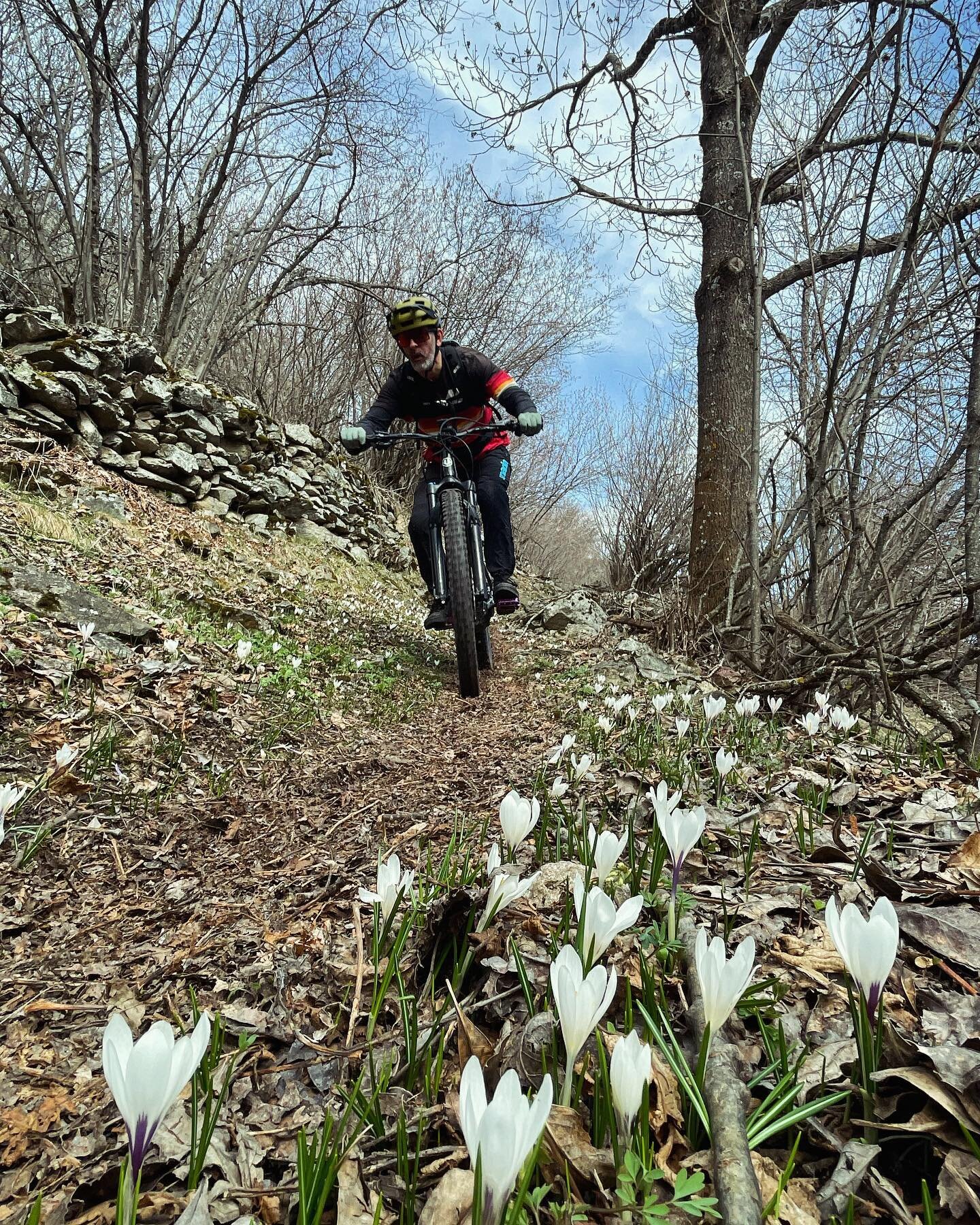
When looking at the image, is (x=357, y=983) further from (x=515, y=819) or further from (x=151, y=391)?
(x=151, y=391)

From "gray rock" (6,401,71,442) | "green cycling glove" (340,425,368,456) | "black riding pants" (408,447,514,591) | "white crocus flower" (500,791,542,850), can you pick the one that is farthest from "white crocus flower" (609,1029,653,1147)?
"gray rock" (6,401,71,442)

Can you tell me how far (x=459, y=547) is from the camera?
189 inches

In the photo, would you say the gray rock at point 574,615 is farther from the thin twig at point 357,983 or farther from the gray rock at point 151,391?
the thin twig at point 357,983

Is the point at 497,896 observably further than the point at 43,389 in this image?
No

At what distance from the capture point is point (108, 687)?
345 centimetres

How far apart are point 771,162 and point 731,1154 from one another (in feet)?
19.3

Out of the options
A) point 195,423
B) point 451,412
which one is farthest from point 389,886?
point 195,423

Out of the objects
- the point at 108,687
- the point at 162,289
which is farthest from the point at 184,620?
the point at 162,289

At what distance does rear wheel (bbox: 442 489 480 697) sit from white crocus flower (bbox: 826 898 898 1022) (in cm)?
379

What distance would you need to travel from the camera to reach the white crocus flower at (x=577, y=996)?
0.92m

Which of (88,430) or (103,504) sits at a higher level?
(88,430)

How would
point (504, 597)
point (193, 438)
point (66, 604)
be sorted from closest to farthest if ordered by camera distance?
point (66, 604)
point (504, 597)
point (193, 438)

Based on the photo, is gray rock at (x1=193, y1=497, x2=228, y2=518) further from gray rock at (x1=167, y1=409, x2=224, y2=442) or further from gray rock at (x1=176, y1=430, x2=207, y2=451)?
gray rock at (x1=167, y1=409, x2=224, y2=442)

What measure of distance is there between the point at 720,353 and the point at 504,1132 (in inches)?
287
